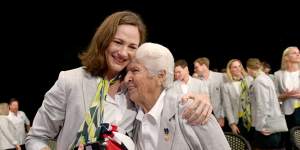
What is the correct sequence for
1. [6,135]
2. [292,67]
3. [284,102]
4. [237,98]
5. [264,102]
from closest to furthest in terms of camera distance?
[264,102]
[292,67]
[284,102]
[237,98]
[6,135]

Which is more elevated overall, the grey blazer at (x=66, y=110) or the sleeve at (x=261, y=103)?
the grey blazer at (x=66, y=110)

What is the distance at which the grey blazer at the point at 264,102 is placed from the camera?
5406 mm

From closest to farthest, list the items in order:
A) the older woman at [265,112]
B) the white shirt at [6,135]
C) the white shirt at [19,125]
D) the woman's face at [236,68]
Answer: the older woman at [265,112]
the woman's face at [236,68]
the white shirt at [6,135]
the white shirt at [19,125]

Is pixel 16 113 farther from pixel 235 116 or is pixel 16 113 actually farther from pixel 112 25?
pixel 112 25

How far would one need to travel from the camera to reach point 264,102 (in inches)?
213

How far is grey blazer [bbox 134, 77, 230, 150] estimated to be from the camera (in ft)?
5.59

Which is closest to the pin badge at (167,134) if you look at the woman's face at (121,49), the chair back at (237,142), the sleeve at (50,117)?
the woman's face at (121,49)

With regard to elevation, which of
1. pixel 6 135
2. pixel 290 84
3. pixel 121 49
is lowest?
pixel 6 135

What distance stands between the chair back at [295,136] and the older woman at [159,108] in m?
1.80

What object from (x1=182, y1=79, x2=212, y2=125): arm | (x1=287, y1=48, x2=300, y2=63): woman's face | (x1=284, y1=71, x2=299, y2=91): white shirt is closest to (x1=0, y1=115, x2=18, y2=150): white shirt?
(x1=284, y1=71, x2=299, y2=91): white shirt

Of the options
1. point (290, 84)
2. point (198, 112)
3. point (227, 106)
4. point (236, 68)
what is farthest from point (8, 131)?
point (198, 112)

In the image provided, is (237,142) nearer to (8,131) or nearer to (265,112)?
(265,112)

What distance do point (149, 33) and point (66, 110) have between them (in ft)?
30.6

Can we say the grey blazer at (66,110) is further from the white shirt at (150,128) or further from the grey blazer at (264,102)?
the grey blazer at (264,102)
